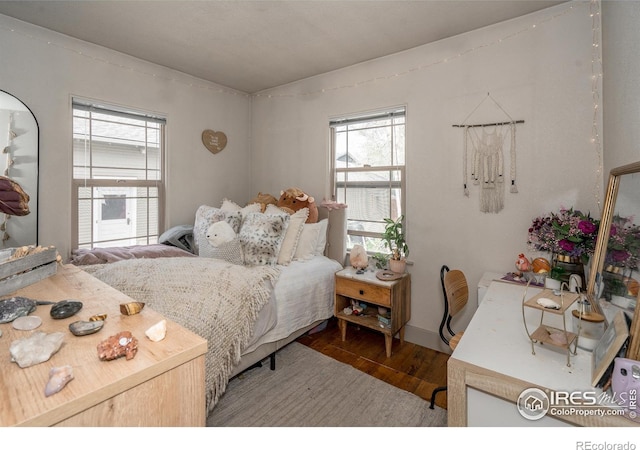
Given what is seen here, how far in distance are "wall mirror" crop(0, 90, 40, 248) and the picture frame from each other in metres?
3.30

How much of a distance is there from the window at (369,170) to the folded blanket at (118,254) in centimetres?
164

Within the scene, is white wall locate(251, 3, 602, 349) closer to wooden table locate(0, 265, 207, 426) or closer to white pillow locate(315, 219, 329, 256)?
white pillow locate(315, 219, 329, 256)

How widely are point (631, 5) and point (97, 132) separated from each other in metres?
3.70

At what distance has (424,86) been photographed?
2594 mm

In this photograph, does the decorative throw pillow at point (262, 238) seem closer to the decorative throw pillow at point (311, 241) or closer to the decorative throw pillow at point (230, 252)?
the decorative throw pillow at point (230, 252)

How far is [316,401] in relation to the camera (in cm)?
189

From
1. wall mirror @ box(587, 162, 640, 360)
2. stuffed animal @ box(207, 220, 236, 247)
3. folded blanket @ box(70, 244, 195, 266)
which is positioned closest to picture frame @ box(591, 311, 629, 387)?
wall mirror @ box(587, 162, 640, 360)

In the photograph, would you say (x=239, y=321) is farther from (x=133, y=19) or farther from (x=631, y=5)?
(x=631, y=5)

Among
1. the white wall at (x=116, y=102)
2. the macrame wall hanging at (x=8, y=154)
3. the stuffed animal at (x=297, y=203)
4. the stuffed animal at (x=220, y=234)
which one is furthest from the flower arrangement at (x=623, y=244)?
the macrame wall hanging at (x=8, y=154)

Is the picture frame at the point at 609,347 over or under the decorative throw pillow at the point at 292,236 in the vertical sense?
under

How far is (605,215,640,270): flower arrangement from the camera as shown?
3.45ft

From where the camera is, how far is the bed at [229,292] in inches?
63.8

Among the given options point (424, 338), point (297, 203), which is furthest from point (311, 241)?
point (424, 338)
